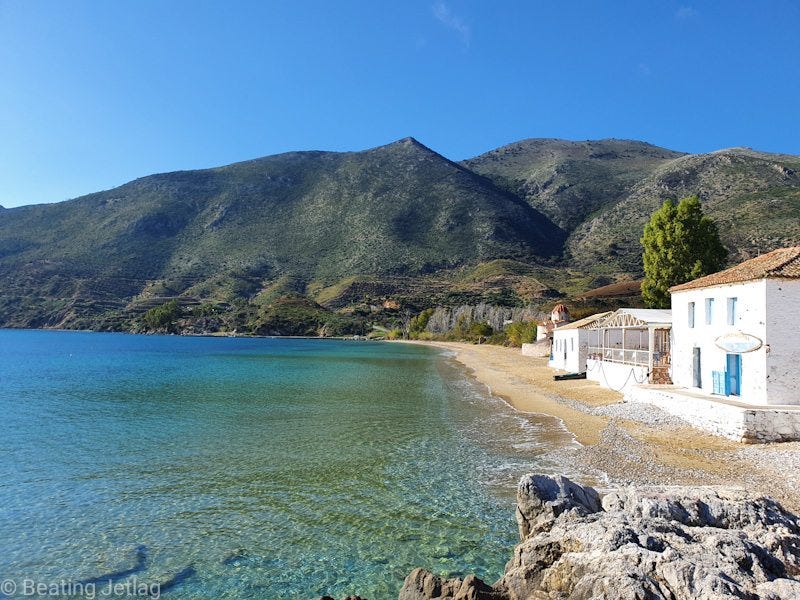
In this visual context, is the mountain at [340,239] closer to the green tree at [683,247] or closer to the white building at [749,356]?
the green tree at [683,247]

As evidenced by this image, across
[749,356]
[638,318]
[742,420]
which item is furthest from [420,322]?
[742,420]

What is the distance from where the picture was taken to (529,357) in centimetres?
5400

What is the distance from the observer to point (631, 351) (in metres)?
27.2

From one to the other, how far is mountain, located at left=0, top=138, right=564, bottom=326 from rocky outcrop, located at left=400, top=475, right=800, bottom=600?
4295 inches

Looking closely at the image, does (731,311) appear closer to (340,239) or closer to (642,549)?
(642,549)

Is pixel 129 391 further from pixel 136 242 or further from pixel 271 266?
pixel 136 242

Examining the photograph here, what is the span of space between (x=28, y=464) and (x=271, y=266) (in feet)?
381

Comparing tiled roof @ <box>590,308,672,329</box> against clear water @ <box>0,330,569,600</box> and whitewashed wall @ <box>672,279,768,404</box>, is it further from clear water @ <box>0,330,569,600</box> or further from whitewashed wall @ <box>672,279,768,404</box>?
clear water @ <box>0,330,569,600</box>

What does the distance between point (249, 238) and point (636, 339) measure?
11524 cm

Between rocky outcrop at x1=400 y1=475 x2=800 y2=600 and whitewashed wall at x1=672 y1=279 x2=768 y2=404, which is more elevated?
whitewashed wall at x1=672 y1=279 x2=768 y2=404

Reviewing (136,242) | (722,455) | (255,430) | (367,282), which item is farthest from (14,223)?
(722,455)

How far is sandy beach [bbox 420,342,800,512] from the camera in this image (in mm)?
11102

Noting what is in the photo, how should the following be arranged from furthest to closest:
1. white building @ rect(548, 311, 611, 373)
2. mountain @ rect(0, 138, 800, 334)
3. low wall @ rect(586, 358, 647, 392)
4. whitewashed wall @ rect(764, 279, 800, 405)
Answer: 1. mountain @ rect(0, 138, 800, 334)
2. white building @ rect(548, 311, 611, 373)
3. low wall @ rect(586, 358, 647, 392)
4. whitewashed wall @ rect(764, 279, 800, 405)

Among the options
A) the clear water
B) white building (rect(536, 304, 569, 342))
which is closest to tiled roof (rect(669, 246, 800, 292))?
the clear water
